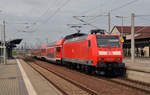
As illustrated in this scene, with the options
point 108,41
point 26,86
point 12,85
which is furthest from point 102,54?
point 12,85

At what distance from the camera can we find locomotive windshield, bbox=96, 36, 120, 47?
587 inches

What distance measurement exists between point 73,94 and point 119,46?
683 cm

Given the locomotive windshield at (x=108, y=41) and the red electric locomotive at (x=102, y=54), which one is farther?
the locomotive windshield at (x=108, y=41)

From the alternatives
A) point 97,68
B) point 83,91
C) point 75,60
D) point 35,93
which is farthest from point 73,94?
point 75,60

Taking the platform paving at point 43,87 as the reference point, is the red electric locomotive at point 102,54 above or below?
above

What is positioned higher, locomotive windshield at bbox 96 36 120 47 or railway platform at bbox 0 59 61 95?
locomotive windshield at bbox 96 36 120 47

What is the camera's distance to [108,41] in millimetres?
15148

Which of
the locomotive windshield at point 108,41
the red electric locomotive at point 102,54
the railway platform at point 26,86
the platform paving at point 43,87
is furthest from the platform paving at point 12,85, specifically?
the locomotive windshield at point 108,41

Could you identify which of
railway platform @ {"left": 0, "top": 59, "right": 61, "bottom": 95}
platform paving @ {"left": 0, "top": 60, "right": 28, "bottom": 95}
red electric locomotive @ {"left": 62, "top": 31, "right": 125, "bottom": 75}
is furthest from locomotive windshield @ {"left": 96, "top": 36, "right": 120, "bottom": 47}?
platform paving @ {"left": 0, "top": 60, "right": 28, "bottom": 95}

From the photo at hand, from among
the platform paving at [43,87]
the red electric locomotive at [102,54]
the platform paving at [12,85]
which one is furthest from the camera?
the red electric locomotive at [102,54]

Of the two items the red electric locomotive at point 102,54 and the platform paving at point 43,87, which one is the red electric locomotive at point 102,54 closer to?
the red electric locomotive at point 102,54

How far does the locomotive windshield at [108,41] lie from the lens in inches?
587

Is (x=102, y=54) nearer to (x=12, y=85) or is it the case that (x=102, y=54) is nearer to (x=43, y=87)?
(x=43, y=87)

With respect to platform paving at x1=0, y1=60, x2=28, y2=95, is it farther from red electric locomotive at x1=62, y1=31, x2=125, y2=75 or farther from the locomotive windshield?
the locomotive windshield
